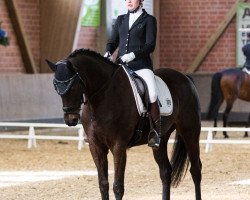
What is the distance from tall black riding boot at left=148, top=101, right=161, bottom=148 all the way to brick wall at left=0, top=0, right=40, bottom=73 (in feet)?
32.4

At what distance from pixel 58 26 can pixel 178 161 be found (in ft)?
31.9

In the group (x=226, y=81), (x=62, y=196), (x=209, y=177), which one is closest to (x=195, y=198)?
(x=62, y=196)

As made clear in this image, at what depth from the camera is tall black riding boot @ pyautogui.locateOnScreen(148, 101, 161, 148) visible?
900cm

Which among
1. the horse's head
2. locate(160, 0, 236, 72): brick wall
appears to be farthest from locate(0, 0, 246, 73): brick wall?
the horse's head

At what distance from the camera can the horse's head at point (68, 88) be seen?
8.18 metres

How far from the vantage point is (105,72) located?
862cm

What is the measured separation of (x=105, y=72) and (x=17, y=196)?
7.23 feet

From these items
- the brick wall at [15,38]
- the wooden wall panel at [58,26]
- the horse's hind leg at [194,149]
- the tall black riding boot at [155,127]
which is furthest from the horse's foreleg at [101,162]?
the wooden wall panel at [58,26]

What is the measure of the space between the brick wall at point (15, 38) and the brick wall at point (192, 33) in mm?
4668

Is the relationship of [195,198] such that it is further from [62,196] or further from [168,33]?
[168,33]

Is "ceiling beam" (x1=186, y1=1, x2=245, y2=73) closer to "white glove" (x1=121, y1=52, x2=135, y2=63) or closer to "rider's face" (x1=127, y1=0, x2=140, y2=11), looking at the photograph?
"rider's face" (x1=127, y1=0, x2=140, y2=11)

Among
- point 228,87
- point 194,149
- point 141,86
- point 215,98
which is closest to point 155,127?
point 141,86

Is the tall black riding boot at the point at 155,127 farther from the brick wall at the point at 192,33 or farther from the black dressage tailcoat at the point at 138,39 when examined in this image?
the brick wall at the point at 192,33

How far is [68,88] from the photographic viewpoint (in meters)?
8.18
